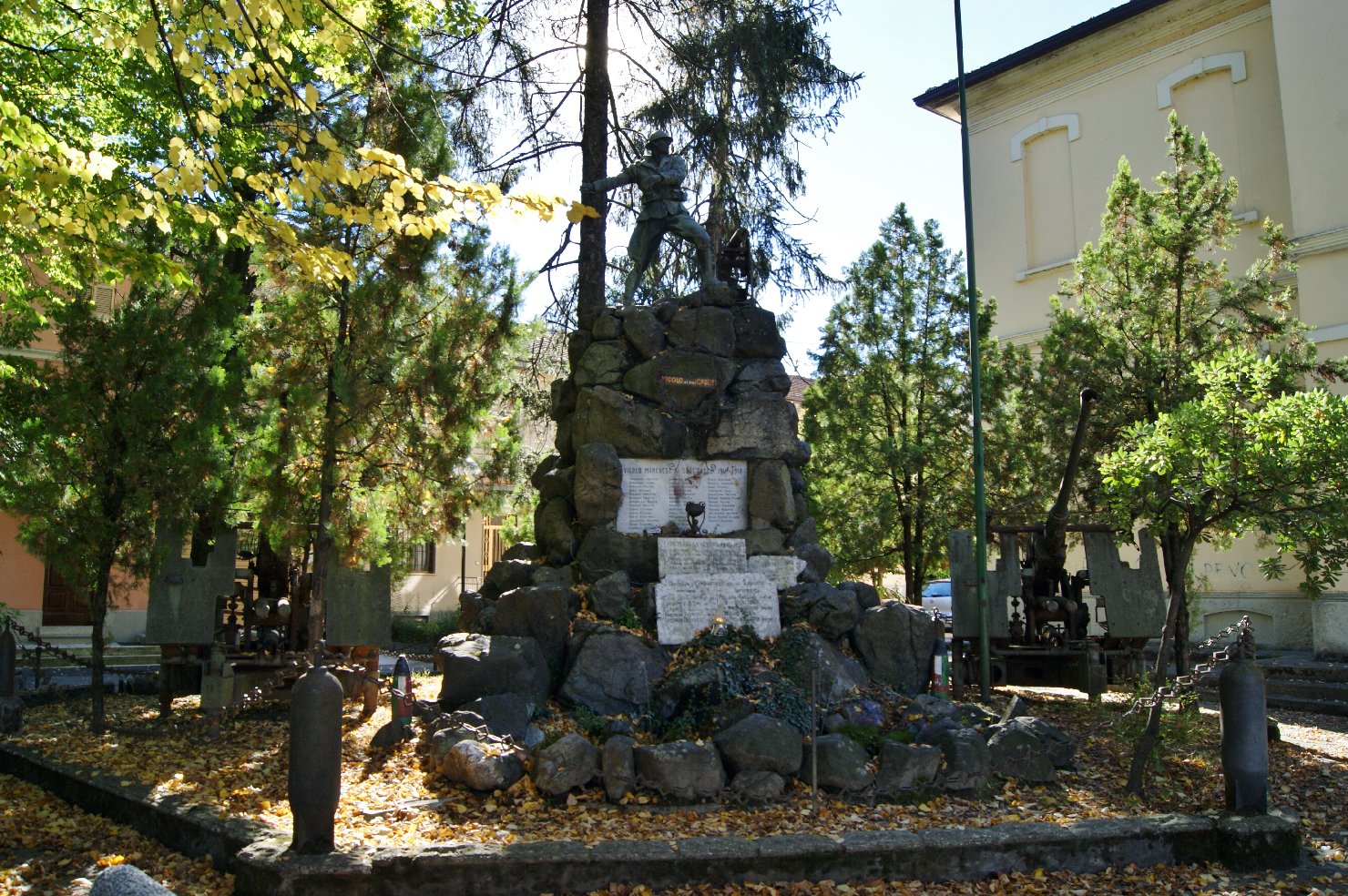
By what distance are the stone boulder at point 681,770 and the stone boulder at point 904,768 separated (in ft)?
3.64

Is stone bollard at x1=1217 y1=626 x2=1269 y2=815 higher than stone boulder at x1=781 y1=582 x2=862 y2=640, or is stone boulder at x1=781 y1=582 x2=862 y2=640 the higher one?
stone boulder at x1=781 y1=582 x2=862 y2=640

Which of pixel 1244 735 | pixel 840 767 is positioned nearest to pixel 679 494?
pixel 840 767

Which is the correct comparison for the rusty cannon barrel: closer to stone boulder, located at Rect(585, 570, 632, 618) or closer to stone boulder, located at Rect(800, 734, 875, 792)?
stone boulder, located at Rect(585, 570, 632, 618)

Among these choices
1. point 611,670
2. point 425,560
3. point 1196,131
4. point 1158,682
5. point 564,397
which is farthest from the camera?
point 425,560

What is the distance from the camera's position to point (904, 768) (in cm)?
705

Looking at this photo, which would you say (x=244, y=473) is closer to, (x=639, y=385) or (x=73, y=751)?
(x=73, y=751)

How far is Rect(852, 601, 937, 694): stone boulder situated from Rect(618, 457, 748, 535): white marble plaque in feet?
5.36

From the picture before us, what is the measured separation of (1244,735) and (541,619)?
16.8ft

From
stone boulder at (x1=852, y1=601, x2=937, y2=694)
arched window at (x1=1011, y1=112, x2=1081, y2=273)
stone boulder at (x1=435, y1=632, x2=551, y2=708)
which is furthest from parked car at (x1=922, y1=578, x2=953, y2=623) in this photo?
stone boulder at (x1=435, y1=632, x2=551, y2=708)

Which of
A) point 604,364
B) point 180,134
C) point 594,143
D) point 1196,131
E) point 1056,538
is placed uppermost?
point 1196,131

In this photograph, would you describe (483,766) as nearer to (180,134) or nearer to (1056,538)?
(1056,538)

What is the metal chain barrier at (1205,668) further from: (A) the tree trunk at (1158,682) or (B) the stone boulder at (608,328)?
(B) the stone boulder at (608,328)

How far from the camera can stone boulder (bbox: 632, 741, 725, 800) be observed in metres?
6.73

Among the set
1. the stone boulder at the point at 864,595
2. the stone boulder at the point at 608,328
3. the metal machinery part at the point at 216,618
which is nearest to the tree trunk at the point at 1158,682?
the stone boulder at the point at 864,595
